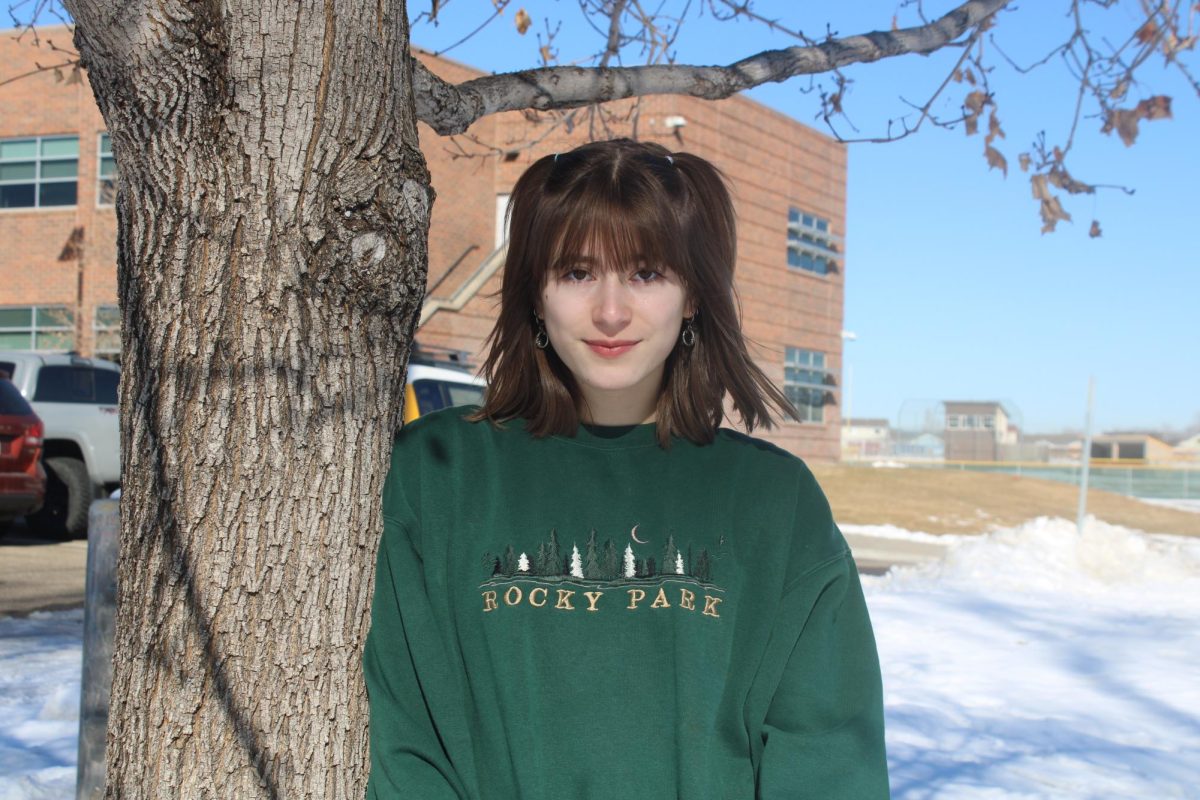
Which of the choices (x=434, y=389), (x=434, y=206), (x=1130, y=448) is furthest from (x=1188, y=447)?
(x=434, y=389)

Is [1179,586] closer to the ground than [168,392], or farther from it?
closer to the ground

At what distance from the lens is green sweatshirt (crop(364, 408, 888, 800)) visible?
172 centimetres

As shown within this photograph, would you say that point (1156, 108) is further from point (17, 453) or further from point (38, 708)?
point (17, 453)

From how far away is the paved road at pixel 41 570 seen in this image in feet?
26.0

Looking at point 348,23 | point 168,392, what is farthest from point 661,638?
point 348,23

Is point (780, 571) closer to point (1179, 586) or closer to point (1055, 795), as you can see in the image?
point (1055, 795)

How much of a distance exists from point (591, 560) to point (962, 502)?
2366cm

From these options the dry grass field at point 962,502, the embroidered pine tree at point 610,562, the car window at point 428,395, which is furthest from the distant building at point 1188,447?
the embroidered pine tree at point 610,562

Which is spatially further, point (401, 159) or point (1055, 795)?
point (1055, 795)

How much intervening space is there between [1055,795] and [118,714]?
353cm

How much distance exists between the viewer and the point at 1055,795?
4.25 metres

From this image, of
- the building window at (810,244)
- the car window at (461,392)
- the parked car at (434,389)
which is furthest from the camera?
the building window at (810,244)

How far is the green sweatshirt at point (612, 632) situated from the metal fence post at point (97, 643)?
1.56m

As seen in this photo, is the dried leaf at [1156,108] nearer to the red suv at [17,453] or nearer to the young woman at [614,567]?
the young woman at [614,567]
